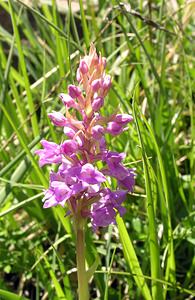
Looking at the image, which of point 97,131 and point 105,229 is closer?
point 97,131

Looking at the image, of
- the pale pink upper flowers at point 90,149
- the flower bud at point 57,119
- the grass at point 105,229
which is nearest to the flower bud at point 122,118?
the pale pink upper flowers at point 90,149

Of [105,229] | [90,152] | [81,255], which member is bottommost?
[105,229]

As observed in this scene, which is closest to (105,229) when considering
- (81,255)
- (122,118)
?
(81,255)

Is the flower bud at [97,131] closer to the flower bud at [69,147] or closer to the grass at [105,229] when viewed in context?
the flower bud at [69,147]

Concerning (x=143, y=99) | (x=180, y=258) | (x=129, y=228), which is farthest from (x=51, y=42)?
(x=180, y=258)

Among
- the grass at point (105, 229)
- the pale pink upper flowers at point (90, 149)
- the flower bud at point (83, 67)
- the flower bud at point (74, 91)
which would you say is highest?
the flower bud at point (83, 67)

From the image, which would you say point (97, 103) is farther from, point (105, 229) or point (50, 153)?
point (105, 229)

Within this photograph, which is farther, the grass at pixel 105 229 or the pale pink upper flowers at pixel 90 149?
the grass at pixel 105 229

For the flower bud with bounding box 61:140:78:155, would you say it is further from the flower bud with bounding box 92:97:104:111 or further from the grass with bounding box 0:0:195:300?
the grass with bounding box 0:0:195:300

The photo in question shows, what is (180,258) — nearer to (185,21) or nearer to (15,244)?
(15,244)

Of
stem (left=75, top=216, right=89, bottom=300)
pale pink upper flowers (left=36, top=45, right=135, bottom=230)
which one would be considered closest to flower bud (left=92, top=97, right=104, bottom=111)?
pale pink upper flowers (left=36, top=45, right=135, bottom=230)
